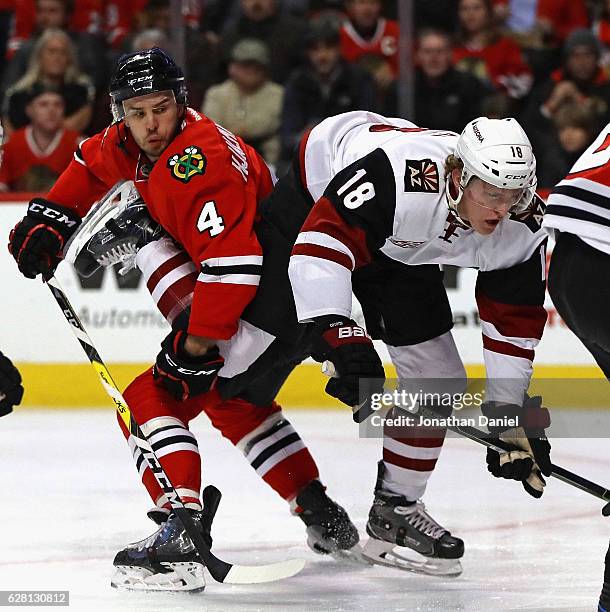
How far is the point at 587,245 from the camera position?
233cm

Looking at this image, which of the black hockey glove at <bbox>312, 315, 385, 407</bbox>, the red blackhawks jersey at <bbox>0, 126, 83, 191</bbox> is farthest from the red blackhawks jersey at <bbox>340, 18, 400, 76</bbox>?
the black hockey glove at <bbox>312, 315, 385, 407</bbox>

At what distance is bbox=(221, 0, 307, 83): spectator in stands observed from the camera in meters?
5.44

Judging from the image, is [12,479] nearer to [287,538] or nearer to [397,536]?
[287,538]

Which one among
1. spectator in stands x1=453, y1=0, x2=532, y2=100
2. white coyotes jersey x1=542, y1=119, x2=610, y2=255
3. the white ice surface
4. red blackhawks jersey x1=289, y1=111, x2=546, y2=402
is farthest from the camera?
spectator in stands x1=453, y1=0, x2=532, y2=100

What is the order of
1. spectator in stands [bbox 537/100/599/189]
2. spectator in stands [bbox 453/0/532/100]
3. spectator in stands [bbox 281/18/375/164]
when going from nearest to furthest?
spectator in stands [bbox 537/100/599/189] → spectator in stands [bbox 281/18/375/164] → spectator in stands [bbox 453/0/532/100]

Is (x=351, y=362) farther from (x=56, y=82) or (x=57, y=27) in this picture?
(x=57, y=27)

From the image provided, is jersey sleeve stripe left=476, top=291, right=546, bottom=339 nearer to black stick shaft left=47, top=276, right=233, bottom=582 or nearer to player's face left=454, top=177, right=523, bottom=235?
player's face left=454, top=177, right=523, bottom=235

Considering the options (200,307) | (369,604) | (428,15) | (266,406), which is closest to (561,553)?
(369,604)

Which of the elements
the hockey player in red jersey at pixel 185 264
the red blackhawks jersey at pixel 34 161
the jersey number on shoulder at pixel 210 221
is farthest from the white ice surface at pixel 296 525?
the red blackhawks jersey at pixel 34 161

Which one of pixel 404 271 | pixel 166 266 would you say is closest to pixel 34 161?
pixel 166 266

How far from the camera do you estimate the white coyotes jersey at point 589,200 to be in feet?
A: 7.47

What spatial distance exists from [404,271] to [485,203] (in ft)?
1.39

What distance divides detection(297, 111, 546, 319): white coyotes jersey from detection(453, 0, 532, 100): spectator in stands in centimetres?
265

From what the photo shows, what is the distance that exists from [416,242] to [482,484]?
1.35m
